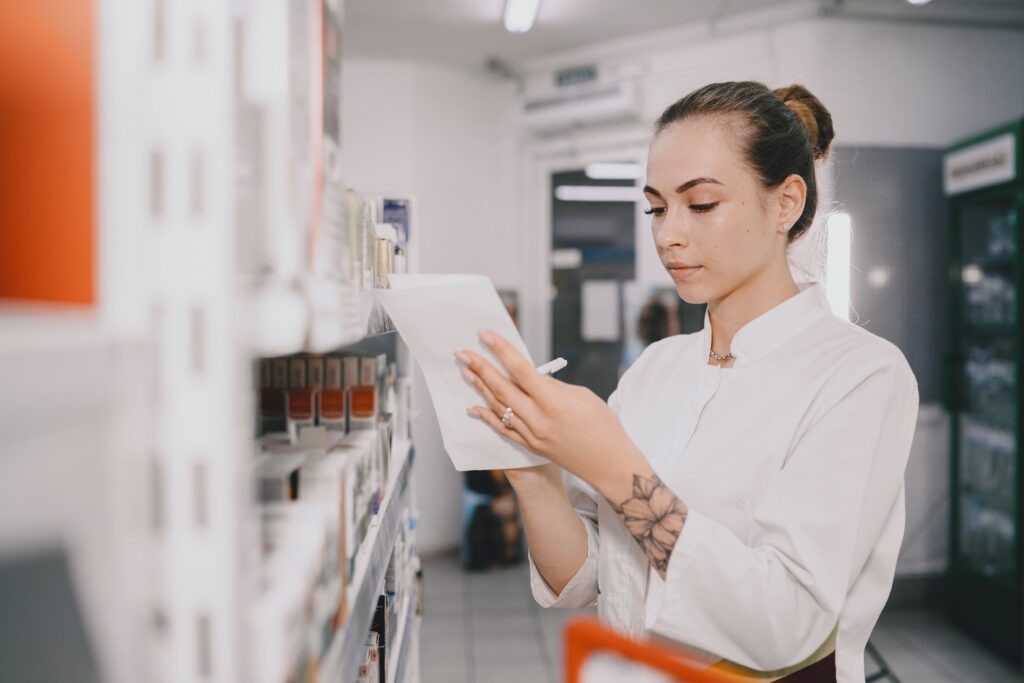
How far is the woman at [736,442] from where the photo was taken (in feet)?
3.59

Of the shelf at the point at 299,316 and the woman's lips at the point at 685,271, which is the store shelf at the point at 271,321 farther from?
the woman's lips at the point at 685,271

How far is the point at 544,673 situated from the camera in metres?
3.62

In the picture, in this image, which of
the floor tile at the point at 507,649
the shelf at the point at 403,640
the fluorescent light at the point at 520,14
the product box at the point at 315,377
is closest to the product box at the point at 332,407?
the product box at the point at 315,377

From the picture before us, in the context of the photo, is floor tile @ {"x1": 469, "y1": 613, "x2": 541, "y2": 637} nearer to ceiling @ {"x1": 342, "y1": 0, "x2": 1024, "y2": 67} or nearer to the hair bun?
the hair bun

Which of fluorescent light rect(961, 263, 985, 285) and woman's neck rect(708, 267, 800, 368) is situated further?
fluorescent light rect(961, 263, 985, 285)

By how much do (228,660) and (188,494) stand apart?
0.41 feet

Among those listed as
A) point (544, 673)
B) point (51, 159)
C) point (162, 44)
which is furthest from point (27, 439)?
point (544, 673)

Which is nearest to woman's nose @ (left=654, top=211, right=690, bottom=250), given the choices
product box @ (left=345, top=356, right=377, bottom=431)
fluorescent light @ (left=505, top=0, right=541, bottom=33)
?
product box @ (left=345, top=356, right=377, bottom=431)

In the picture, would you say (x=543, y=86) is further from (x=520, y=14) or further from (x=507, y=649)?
(x=507, y=649)

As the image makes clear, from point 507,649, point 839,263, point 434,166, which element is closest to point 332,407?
point 507,649

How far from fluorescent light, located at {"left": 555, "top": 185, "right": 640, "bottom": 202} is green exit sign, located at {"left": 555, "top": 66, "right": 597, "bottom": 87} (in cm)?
81

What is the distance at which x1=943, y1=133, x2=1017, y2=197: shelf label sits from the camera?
3.71m

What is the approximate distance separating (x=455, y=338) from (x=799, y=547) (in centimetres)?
62

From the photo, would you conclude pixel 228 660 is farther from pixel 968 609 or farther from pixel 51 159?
pixel 968 609
